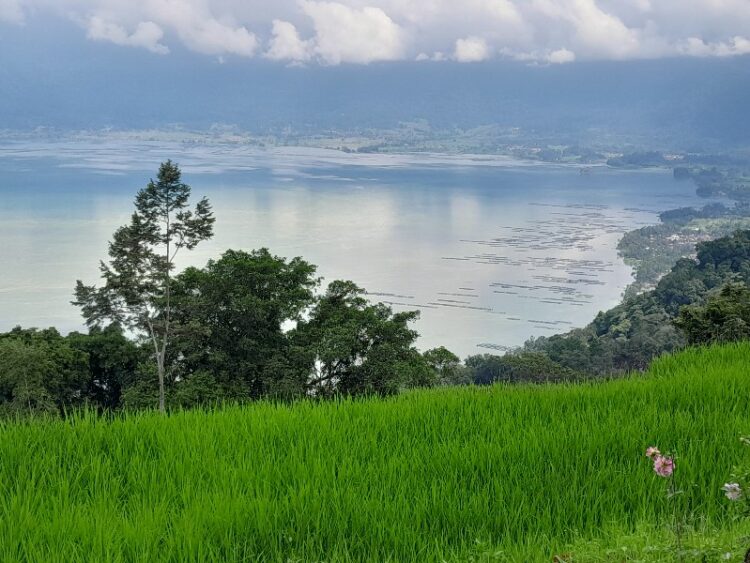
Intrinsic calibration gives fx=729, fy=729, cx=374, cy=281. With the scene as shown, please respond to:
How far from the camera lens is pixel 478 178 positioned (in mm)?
120250

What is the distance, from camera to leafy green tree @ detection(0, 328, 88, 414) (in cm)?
1529

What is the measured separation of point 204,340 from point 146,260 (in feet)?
9.03

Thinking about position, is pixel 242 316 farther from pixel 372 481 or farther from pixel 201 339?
pixel 372 481

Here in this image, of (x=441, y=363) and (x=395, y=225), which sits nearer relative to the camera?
(x=441, y=363)

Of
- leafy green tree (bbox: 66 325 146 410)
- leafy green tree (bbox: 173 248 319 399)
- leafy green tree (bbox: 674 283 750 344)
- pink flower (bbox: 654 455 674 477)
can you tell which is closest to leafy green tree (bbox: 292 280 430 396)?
leafy green tree (bbox: 173 248 319 399)

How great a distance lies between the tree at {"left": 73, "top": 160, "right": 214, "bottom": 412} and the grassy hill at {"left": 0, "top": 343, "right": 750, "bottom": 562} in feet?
47.9

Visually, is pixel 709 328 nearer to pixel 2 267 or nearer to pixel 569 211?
pixel 2 267

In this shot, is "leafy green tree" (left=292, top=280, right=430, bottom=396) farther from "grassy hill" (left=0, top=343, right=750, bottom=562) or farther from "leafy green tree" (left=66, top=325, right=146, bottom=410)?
"grassy hill" (left=0, top=343, right=750, bottom=562)

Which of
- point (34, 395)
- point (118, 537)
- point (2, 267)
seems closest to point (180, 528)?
point (118, 537)

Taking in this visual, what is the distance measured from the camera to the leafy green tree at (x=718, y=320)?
8641 mm

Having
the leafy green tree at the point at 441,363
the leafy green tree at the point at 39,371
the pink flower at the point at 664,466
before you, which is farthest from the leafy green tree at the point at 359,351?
the pink flower at the point at 664,466

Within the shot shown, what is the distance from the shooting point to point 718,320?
29.3 ft

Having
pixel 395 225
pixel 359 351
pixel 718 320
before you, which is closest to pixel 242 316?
pixel 359 351

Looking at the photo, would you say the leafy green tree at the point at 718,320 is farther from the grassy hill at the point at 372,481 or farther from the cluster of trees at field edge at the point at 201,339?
the cluster of trees at field edge at the point at 201,339
